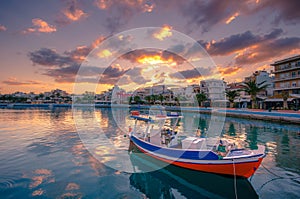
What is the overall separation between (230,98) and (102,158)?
4586 centimetres

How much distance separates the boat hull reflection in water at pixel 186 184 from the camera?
7.09 metres

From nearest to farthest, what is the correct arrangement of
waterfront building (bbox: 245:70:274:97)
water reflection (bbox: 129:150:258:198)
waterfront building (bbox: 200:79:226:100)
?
water reflection (bbox: 129:150:258:198) < waterfront building (bbox: 245:70:274:97) < waterfront building (bbox: 200:79:226:100)

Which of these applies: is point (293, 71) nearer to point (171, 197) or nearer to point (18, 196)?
point (171, 197)

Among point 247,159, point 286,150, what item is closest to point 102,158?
point 247,159

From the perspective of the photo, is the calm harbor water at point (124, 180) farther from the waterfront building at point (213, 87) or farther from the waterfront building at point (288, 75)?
the waterfront building at point (213, 87)

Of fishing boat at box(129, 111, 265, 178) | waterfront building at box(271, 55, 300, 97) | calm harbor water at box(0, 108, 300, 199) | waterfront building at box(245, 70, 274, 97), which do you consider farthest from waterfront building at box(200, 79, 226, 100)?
fishing boat at box(129, 111, 265, 178)

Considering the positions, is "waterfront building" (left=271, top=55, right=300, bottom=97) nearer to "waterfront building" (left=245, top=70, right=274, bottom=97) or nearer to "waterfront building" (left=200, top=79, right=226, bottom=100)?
"waterfront building" (left=245, top=70, right=274, bottom=97)

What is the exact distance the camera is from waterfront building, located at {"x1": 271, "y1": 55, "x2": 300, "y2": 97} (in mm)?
38894

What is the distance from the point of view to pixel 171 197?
6.98 m

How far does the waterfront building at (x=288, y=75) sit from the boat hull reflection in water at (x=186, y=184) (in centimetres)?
3913

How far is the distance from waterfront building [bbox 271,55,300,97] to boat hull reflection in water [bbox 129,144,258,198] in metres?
39.1

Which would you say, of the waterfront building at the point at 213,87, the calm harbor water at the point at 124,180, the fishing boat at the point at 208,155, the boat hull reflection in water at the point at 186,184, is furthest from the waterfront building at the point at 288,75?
the boat hull reflection in water at the point at 186,184

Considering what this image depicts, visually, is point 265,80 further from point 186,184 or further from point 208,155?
point 186,184

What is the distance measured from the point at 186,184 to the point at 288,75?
152 ft
